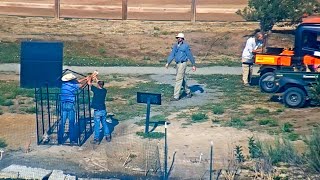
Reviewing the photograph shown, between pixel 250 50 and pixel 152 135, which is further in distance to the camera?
pixel 250 50

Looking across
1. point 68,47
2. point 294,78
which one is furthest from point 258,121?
point 68,47

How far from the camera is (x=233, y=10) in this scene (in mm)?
37531

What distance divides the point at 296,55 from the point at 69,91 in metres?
8.32

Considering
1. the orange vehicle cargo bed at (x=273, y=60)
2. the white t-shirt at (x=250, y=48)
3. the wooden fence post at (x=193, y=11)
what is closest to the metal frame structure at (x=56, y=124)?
the orange vehicle cargo bed at (x=273, y=60)

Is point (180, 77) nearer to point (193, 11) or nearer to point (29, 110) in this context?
point (29, 110)

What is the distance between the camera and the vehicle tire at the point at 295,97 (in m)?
19.6

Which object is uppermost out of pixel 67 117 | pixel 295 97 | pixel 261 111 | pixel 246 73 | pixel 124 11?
Result: pixel 124 11

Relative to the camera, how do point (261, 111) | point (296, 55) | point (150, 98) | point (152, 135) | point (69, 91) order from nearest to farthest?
point (69, 91), point (150, 98), point (152, 135), point (261, 111), point (296, 55)

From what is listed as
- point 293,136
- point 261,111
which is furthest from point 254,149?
point 261,111

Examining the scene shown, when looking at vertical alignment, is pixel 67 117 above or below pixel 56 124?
above

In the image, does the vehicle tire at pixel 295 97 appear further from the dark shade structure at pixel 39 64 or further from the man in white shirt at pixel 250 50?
the dark shade structure at pixel 39 64

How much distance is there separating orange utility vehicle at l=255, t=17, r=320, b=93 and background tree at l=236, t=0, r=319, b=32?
8.96 metres

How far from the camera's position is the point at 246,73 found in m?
23.2

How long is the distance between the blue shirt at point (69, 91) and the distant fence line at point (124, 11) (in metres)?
21.7
